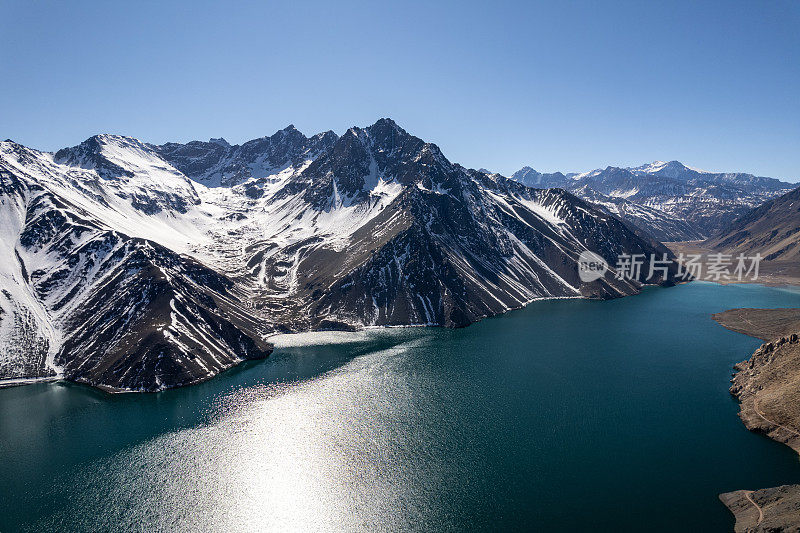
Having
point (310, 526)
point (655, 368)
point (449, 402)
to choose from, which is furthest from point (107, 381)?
point (655, 368)

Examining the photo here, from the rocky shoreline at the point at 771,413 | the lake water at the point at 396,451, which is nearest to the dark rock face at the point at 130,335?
the lake water at the point at 396,451

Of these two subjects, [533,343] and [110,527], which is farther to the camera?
[533,343]

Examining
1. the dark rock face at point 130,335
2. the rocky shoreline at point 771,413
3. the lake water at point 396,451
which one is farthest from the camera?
the dark rock face at point 130,335

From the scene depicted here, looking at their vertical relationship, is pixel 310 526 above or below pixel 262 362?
below

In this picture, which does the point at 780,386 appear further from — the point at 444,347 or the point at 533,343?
the point at 444,347

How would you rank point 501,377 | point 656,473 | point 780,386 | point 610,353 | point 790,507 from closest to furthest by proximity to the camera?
point 790,507, point 656,473, point 780,386, point 501,377, point 610,353

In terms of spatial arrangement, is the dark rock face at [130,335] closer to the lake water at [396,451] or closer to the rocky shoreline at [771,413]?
the lake water at [396,451]

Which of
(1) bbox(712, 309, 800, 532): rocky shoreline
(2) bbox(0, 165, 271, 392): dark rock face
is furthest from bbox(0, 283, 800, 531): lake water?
(2) bbox(0, 165, 271, 392): dark rock face
